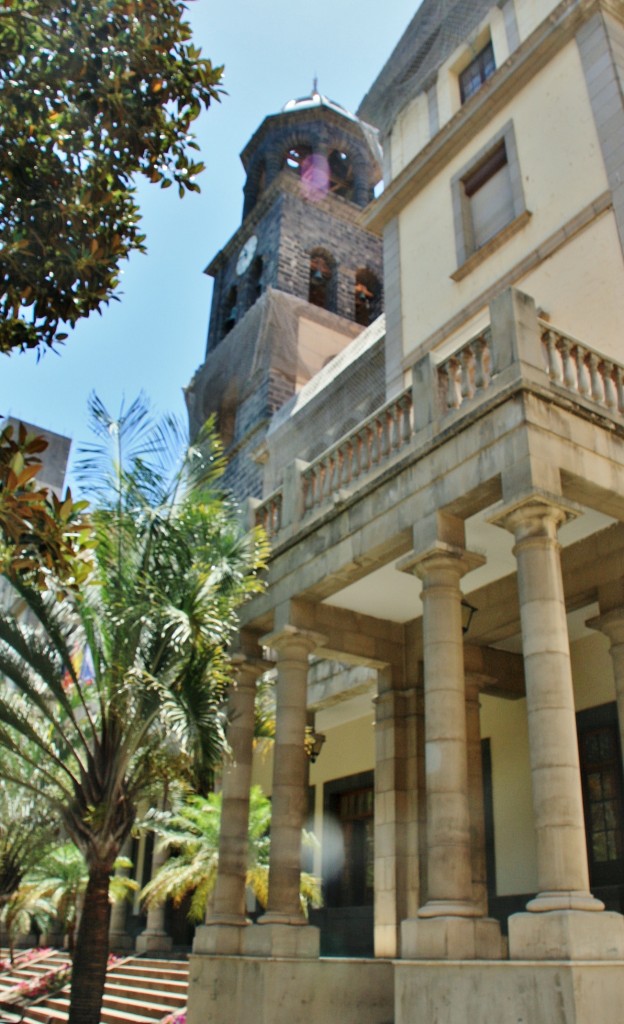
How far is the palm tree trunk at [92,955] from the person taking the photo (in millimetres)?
9883

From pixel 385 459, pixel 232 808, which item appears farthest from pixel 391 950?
pixel 385 459

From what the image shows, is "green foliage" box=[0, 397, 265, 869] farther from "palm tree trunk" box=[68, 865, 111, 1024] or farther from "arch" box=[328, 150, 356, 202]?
"arch" box=[328, 150, 356, 202]

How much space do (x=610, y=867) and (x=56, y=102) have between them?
34.2 feet

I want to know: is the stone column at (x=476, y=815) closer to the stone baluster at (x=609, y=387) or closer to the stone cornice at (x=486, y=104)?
the stone baluster at (x=609, y=387)

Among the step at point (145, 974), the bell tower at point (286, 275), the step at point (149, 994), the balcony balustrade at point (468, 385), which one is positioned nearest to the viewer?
the balcony balustrade at point (468, 385)

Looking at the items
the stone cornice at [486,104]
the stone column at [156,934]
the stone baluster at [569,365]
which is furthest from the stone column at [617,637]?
the stone column at [156,934]

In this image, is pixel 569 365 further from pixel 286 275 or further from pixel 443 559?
pixel 286 275

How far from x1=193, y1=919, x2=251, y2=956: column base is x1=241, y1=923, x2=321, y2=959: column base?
0.61 metres

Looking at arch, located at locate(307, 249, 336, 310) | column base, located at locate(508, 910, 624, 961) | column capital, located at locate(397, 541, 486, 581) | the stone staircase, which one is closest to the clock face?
arch, located at locate(307, 249, 336, 310)

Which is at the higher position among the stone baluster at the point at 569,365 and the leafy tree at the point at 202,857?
the stone baluster at the point at 569,365

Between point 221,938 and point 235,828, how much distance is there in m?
1.29

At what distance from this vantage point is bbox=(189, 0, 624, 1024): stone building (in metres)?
7.59

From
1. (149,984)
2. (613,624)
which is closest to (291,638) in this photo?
(613,624)

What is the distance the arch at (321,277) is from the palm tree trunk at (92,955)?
86.3 feet
